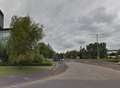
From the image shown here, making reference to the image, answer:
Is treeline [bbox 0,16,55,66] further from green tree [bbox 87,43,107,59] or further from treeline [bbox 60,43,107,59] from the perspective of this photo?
treeline [bbox 60,43,107,59]

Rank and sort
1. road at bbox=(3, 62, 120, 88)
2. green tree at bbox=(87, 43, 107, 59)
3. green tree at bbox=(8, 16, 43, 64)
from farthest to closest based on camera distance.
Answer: green tree at bbox=(87, 43, 107, 59), green tree at bbox=(8, 16, 43, 64), road at bbox=(3, 62, 120, 88)

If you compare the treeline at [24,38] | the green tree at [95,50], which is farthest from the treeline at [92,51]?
the treeline at [24,38]

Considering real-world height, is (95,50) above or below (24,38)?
above

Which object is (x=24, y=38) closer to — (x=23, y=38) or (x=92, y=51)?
(x=23, y=38)

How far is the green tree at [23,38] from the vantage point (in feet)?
109

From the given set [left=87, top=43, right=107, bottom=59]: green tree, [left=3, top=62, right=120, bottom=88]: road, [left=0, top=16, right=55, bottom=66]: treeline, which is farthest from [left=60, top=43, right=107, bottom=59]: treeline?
[left=3, top=62, right=120, bottom=88]: road

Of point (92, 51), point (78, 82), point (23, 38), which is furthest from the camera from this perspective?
point (92, 51)

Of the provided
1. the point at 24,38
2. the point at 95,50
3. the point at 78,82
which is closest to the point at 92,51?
the point at 95,50

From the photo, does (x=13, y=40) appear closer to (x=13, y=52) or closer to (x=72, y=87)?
(x=13, y=52)

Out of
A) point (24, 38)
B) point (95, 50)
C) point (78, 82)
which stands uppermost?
point (95, 50)

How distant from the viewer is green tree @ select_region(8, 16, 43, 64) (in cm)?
3338

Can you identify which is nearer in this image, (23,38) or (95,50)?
(23,38)

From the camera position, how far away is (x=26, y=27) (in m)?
34.4

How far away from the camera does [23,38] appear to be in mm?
33406
